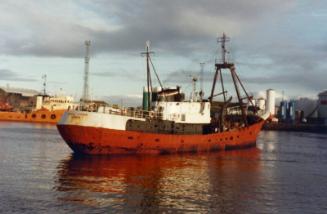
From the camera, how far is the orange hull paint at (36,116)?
13650 centimetres

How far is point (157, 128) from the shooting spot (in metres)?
44.7

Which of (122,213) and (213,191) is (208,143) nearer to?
(213,191)

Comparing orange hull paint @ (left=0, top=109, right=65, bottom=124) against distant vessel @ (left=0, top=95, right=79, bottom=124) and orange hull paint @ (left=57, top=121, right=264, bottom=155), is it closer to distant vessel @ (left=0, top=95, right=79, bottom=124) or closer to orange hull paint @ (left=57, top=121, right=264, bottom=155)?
distant vessel @ (left=0, top=95, right=79, bottom=124)

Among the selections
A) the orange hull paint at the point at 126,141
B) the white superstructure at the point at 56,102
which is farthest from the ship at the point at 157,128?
the white superstructure at the point at 56,102

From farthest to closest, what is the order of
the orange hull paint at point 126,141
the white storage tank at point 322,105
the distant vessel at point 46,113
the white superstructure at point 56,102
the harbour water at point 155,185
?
1. the white storage tank at point 322,105
2. the white superstructure at point 56,102
3. the distant vessel at point 46,113
4. the orange hull paint at point 126,141
5. the harbour water at point 155,185

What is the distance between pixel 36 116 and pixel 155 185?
386ft

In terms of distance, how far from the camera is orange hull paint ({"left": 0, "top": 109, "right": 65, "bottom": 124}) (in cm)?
13650

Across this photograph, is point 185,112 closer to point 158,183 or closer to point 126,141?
point 126,141

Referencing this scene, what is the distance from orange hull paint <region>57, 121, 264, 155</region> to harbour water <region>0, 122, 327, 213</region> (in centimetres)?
132

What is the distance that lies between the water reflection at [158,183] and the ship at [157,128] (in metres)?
1.58

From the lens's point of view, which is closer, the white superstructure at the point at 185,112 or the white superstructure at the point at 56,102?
the white superstructure at the point at 185,112

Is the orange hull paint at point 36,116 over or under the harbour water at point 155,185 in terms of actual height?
over

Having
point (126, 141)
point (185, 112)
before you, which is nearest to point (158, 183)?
point (126, 141)

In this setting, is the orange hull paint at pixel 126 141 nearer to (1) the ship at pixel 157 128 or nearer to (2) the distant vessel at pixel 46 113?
(1) the ship at pixel 157 128
